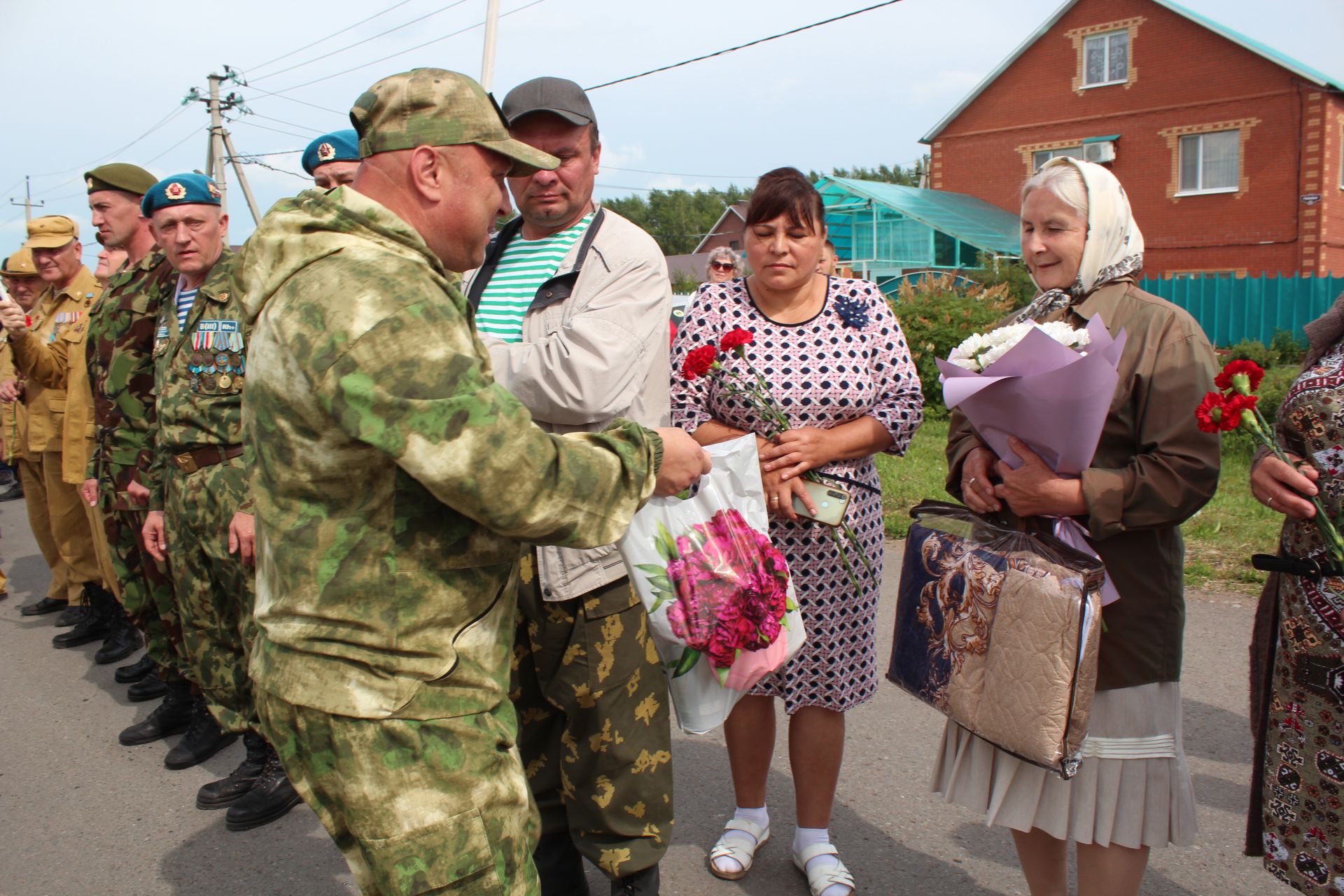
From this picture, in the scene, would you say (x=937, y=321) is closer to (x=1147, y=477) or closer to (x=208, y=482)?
(x=208, y=482)

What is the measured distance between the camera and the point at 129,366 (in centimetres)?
457

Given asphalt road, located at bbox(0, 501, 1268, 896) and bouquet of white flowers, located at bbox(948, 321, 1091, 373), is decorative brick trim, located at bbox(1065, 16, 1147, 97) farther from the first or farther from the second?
bouquet of white flowers, located at bbox(948, 321, 1091, 373)

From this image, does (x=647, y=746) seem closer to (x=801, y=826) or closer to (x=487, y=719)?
(x=801, y=826)

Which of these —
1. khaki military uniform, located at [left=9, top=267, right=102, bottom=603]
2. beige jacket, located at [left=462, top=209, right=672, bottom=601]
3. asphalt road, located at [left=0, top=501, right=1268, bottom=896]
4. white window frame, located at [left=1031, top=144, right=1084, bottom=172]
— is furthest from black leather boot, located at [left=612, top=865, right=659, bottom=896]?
white window frame, located at [left=1031, top=144, right=1084, bottom=172]

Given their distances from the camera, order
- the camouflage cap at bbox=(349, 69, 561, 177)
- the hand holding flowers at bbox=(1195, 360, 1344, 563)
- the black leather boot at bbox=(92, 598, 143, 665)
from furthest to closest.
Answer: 1. the black leather boot at bbox=(92, 598, 143, 665)
2. the hand holding flowers at bbox=(1195, 360, 1344, 563)
3. the camouflage cap at bbox=(349, 69, 561, 177)

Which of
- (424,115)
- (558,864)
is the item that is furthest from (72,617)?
(424,115)

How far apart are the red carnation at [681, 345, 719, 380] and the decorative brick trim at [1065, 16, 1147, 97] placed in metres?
30.3

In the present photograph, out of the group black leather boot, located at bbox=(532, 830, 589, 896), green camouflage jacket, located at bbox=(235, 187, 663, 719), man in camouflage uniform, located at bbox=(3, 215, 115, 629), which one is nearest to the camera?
green camouflage jacket, located at bbox=(235, 187, 663, 719)

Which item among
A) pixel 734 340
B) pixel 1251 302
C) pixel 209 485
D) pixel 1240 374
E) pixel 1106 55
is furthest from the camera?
pixel 1106 55

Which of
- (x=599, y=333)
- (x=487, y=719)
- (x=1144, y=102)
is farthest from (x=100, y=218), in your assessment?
(x=1144, y=102)

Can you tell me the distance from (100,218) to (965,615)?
476cm

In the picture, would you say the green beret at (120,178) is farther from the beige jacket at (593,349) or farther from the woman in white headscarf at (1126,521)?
the woman in white headscarf at (1126,521)

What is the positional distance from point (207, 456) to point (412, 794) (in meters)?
2.50

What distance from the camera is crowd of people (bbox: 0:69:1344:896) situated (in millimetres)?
1717
